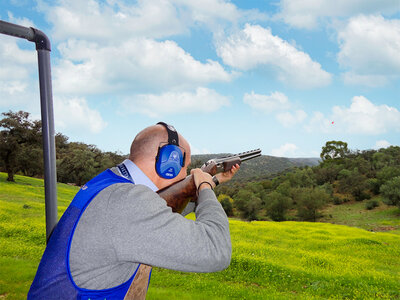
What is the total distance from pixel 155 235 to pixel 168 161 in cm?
84

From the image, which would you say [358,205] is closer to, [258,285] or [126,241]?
[258,285]

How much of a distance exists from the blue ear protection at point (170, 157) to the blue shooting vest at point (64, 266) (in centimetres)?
45

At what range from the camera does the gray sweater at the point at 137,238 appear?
1.85 m

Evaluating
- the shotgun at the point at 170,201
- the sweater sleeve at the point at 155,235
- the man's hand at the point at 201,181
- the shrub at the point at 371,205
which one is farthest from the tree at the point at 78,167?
the sweater sleeve at the point at 155,235

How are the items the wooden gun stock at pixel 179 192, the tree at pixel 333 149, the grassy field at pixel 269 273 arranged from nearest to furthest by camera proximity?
the wooden gun stock at pixel 179 192 → the grassy field at pixel 269 273 → the tree at pixel 333 149

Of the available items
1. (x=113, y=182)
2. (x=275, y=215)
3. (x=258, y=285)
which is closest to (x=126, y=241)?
(x=113, y=182)

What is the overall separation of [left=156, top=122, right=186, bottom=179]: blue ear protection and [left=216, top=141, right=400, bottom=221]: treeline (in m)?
55.8

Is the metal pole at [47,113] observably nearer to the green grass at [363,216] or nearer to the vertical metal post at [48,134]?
the vertical metal post at [48,134]

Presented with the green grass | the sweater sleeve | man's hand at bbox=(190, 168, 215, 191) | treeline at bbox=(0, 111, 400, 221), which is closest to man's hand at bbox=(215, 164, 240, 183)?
man's hand at bbox=(190, 168, 215, 191)

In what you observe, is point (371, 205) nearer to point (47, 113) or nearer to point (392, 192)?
point (392, 192)

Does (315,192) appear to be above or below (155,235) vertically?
below

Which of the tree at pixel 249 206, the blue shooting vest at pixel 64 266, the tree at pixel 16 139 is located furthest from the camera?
the tree at pixel 249 206

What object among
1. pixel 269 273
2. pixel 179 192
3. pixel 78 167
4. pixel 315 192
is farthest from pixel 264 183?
pixel 179 192

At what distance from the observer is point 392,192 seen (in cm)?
5047
